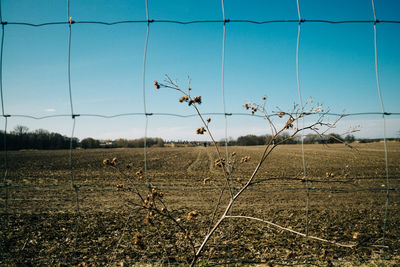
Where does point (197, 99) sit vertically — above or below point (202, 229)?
above

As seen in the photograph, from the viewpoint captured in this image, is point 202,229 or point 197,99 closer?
point 197,99

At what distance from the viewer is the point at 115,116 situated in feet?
10.4

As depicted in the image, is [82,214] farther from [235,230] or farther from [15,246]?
[235,230]

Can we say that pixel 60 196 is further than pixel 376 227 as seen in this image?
Yes

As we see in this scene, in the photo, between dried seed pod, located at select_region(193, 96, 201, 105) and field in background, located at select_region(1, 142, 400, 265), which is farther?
field in background, located at select_region(1, 142, 400, 265)

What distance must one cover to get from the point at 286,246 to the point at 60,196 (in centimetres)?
831

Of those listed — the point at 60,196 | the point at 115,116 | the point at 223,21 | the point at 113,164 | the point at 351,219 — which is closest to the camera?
the point at 113,164

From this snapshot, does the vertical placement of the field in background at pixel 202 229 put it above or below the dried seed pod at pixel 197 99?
below

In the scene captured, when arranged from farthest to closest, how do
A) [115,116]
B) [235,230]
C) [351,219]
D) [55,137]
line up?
[55,137] < [351,219] < [235,230] < [115,116]

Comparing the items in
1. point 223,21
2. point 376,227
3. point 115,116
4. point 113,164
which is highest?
point 223,21

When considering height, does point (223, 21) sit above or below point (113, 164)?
above

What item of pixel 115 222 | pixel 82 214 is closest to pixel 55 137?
pixel 82 214

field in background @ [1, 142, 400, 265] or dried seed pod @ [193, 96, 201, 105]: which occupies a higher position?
dried seed pod @ [193, 96, 201, 105]

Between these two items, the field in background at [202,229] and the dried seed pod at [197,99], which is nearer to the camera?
the dried seed pod at [197,99]
